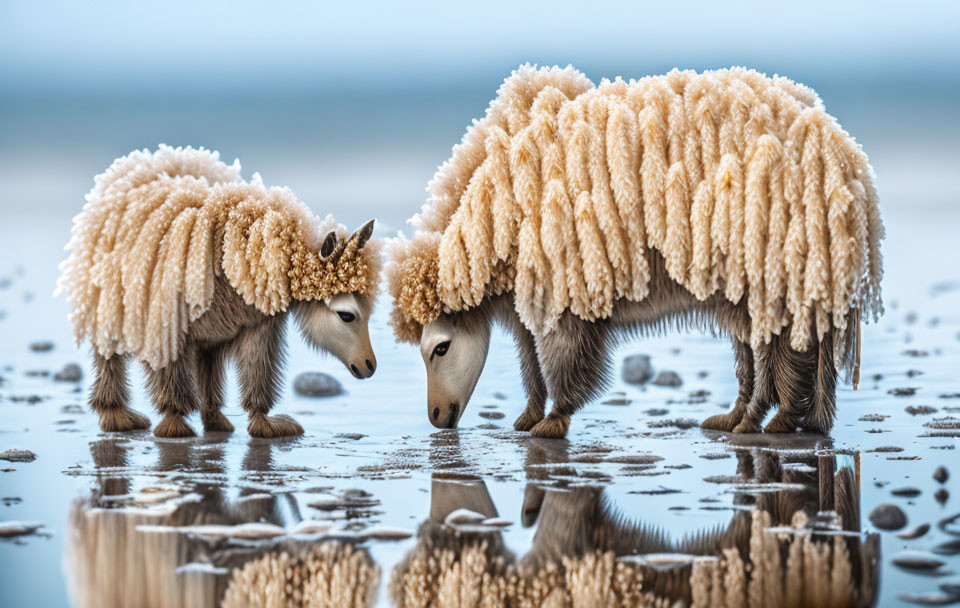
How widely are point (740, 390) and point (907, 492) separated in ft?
6.85

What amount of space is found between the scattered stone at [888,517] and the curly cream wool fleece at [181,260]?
3.17 metres

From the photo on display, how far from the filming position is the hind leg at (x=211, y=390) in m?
6.72

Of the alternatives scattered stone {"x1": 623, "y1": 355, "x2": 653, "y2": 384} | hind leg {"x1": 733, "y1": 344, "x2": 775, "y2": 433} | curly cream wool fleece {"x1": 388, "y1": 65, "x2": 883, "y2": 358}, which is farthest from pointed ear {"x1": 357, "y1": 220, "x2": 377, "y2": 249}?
scattered stone {"x1": 623, "y1": 355, "x2": 653, "y2": 384}

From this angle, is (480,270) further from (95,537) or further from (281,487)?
(95,537)

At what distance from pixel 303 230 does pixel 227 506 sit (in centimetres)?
220

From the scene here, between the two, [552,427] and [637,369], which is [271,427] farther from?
[637,369]

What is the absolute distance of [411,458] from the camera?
5.71 metres

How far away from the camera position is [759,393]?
21.2 ft

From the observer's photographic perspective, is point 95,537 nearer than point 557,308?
Yes

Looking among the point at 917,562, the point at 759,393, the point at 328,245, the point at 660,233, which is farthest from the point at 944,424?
the point at 328,245

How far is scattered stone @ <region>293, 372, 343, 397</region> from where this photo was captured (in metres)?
7.89

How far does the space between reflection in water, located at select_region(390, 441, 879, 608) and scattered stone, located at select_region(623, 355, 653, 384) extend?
3.39 meters

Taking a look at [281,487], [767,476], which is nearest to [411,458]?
[281,487]

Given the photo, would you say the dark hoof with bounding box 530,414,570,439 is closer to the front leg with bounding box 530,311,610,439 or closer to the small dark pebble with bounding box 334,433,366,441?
the front leg with bounding box 530,311,610,439
